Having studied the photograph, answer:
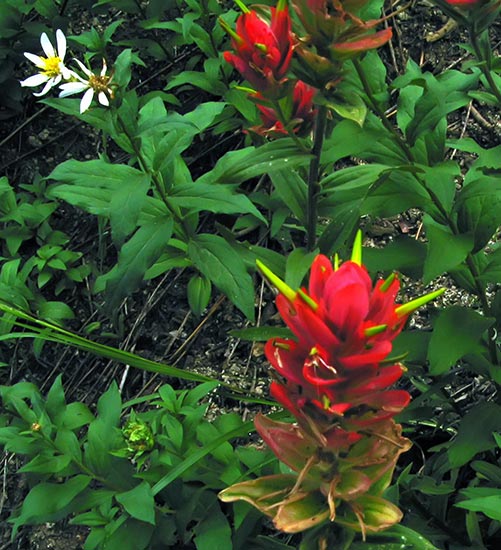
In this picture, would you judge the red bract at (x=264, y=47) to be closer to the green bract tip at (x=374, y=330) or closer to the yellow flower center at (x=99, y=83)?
the yellow flower center at (x=99, y=83)

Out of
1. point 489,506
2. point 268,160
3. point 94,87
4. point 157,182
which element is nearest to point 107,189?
point 157,182

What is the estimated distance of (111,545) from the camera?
164 centimetres

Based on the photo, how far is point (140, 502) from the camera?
62.3 inches

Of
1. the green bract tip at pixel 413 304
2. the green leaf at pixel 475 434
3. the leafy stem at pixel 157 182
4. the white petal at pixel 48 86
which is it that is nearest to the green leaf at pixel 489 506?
the green leaf at pixel 475 434

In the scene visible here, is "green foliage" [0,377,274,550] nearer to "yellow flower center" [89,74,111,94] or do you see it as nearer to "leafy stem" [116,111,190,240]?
"leafy stem" [116,111,190,240]

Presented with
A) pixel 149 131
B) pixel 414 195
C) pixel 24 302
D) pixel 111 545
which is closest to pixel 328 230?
pixel 414 195

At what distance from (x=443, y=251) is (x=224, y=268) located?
46 cm

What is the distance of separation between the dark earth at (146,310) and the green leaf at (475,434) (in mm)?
610

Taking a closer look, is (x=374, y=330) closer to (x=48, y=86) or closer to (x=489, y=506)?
(x=489, y=506)

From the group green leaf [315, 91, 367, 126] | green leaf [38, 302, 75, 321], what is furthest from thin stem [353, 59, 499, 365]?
green leaf [38, 302, 75, 321]

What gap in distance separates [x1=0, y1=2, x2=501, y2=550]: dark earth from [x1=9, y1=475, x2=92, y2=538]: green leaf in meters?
0.45

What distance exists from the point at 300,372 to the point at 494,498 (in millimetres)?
522

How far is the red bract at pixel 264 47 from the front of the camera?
3.97 ft

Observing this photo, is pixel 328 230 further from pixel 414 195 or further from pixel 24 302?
pixel 24 302
